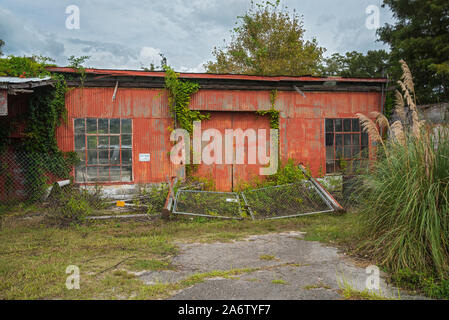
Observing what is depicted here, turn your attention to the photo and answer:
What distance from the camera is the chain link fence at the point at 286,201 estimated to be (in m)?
8.13

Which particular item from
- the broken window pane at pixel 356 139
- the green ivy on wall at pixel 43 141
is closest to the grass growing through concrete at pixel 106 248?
the green ivy on wall at pixel 43 141

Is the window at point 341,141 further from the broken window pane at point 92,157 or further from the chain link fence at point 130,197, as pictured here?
the broken window pane at point 92,157

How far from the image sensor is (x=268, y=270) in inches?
171

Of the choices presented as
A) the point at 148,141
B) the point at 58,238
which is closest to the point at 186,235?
the point at 58,238

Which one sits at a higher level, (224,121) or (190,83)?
(190,83)

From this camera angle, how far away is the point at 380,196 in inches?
175

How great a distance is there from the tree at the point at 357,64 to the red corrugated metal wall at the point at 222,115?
80.1 ft

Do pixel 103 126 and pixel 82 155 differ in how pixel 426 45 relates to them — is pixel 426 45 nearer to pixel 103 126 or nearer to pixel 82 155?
pixel 103 126

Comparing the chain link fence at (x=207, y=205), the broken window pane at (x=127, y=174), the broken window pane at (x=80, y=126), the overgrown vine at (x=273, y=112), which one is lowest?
the chain link fence at (x=207, y=205)

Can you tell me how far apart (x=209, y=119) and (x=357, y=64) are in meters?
30.7

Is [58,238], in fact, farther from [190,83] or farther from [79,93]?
[190,83]

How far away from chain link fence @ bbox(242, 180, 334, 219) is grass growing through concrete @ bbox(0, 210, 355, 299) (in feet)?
1.61

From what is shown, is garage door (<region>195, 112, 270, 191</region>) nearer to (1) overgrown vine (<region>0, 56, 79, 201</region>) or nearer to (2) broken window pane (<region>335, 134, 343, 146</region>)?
(2) broken window pane (<region>335, 134, 343, 146</region>)

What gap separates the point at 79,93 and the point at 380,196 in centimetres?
871
